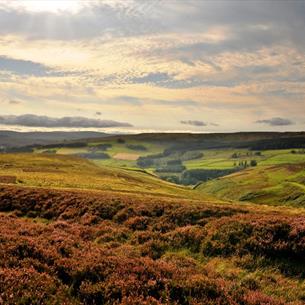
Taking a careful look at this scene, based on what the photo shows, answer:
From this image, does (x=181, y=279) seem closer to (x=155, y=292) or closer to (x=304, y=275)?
(x=155, y=292)

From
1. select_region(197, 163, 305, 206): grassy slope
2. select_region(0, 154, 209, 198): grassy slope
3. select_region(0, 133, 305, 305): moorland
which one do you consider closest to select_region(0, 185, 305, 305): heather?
select_region(0, 133, 305, 305): moorland

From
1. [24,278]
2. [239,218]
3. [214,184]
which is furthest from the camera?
[214,184]

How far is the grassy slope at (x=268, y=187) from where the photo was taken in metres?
125

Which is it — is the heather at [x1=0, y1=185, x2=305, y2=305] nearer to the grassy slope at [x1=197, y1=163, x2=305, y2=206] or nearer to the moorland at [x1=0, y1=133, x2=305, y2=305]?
the moorland at [x1=0, y1=133, x2=305, y2=305]

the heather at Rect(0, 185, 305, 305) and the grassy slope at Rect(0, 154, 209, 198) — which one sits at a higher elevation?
the heather at Rect(0, 185, 305, 305)

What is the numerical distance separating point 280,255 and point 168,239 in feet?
19.1

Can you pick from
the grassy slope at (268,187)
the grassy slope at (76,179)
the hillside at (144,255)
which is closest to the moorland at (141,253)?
the hillside at (144,255)

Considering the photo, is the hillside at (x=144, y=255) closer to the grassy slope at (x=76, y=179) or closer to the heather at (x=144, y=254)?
the heather at (x=144, y=254)

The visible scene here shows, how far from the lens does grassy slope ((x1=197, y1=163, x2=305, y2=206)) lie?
125m

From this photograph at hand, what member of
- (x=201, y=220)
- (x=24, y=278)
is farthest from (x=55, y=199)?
(x=24, y=278)

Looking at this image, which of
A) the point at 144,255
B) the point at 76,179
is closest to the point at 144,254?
the point at 144,255

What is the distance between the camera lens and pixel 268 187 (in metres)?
152

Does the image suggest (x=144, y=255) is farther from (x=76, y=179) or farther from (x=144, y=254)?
(x=76, y=179)

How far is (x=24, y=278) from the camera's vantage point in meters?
10.6
